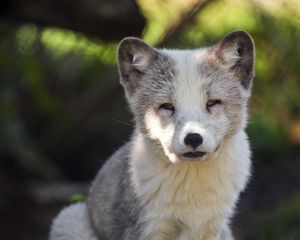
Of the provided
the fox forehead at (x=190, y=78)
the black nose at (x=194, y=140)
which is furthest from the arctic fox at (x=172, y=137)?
the black nose at (x=194, y=140)

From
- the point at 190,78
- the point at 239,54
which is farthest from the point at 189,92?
the point at 239,54

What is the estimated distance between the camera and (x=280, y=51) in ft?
35.1

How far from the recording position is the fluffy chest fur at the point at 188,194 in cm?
616

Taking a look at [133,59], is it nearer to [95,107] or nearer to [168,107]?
[168,107]

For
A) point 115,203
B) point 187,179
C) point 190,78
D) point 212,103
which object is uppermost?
→ point 190,78

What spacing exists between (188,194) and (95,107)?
5.41 metres

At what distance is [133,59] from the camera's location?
20.5 feet

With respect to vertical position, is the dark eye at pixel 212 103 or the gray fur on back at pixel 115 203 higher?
the dark eye at pixel 212 103

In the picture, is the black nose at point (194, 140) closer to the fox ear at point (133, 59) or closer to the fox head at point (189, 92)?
the fox head at point (189, 92)

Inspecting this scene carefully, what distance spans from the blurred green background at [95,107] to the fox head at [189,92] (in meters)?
3.18

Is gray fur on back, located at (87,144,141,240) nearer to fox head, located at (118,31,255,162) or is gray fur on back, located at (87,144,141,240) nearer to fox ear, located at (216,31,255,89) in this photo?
fox head, located at (118,31,255,162)

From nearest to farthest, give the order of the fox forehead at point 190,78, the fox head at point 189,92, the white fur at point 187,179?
1. the fox head at point 189,92
2. the fox forehead at point 190,78
3. the white fur at point 187,179

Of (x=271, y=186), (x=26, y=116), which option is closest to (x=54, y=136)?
(x=26, y=116)

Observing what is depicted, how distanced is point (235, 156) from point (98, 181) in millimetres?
1335
